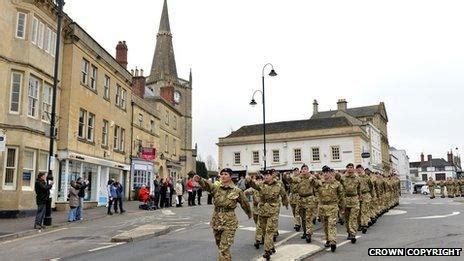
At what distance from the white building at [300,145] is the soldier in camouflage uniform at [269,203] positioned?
134ft

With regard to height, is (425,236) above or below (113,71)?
below

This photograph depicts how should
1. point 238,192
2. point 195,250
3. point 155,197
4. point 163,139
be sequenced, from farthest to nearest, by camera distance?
1. point 163,139
2. point 155,197
3. point 195,250
4. point 238,192

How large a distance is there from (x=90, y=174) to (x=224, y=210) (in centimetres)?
2136

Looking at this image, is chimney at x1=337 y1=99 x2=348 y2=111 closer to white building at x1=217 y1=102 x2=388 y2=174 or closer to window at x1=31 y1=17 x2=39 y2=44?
white building at x1=217 y1=102 x2=388 y2=174

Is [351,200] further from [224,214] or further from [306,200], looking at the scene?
[224,214]

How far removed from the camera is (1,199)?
1933cm

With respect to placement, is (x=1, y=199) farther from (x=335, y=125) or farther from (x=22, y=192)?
(x=335, y=125)

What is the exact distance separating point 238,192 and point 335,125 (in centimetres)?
5032

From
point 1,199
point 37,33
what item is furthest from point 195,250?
point 37,33

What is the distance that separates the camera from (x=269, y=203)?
10.4 m

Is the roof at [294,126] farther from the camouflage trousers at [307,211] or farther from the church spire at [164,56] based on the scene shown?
the camouflage trousers at [307,211]

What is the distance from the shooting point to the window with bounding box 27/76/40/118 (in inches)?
832

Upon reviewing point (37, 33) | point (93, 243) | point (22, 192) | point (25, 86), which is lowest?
point (93, 243)

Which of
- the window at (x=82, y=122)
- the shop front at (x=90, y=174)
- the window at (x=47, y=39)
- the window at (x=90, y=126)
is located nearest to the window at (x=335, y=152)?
the shop front at (x=90, y=174)
